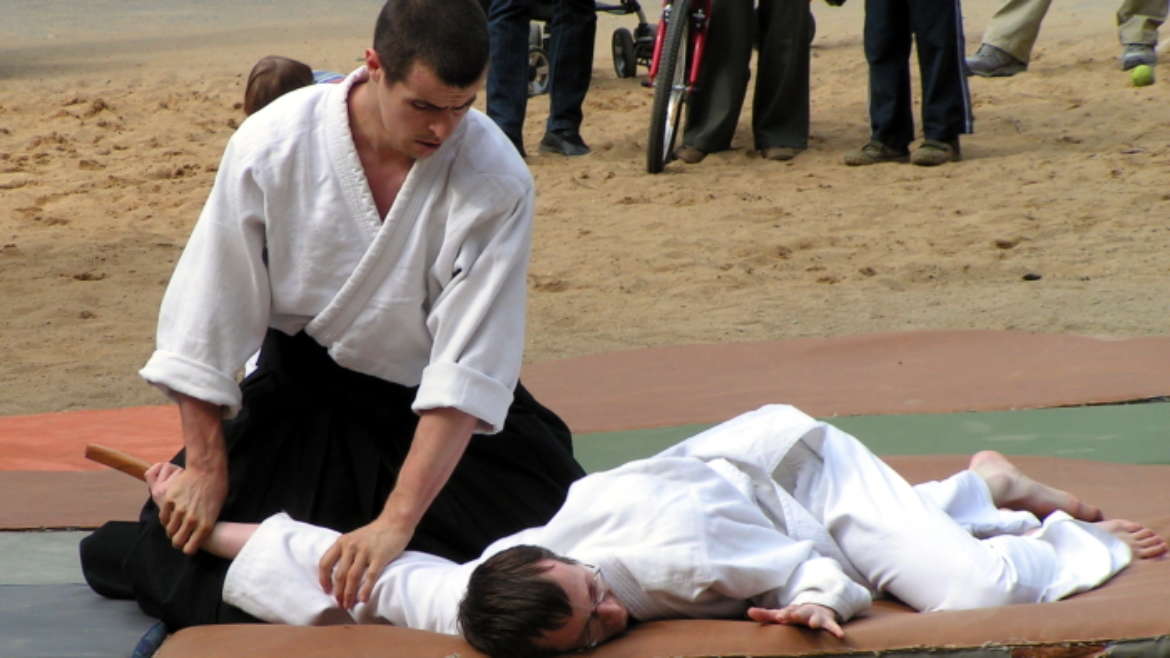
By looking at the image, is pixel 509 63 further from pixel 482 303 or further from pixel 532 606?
pixel 532 606

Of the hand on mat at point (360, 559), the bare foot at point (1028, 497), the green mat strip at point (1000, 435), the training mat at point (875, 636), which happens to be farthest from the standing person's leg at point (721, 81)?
the hand on mat at point (360, 559)

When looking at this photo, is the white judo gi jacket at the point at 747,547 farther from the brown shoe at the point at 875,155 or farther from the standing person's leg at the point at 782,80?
the standing person's leg at the point at 782,80

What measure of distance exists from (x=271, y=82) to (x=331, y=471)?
159 cm

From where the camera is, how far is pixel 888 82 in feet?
21.0

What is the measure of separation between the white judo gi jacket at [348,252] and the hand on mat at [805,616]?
0.49m

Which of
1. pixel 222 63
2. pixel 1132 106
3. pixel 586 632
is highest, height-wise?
pixel 586 632

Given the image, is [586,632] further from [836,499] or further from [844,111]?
[844,111]

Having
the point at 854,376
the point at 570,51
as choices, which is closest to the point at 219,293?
the point at 854,376

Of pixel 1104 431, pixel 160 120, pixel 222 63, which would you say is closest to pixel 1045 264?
pixel 1104 431

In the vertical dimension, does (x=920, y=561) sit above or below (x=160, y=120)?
above

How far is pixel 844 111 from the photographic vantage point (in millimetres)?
7707

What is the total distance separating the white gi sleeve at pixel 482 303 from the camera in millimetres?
2428

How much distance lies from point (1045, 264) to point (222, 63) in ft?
19.0

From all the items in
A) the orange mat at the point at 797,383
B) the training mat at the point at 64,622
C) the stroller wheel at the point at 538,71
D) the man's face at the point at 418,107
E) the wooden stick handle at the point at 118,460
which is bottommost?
the stroller wheel at the point at 538,71
